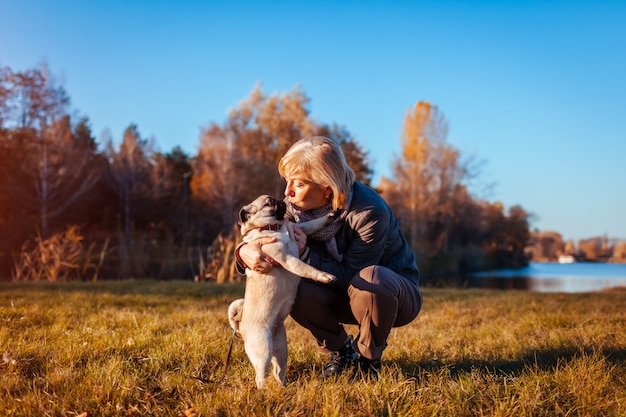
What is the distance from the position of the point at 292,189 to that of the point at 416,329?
7.73ft

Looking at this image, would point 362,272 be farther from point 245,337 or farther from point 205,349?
point 205,349

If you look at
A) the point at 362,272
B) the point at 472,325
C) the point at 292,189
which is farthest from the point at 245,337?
the point at 472,325

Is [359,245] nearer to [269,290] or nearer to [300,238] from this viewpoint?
[300,238]

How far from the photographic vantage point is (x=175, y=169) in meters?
32.3

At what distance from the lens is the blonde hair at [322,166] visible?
108 inches

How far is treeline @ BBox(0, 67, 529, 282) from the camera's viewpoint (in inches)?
722

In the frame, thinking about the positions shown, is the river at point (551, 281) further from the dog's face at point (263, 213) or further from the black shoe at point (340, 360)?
the dog's face at point (263, 213)

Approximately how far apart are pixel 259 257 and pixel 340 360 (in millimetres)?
964

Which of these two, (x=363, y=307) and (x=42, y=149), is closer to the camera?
(x=363, y=307)

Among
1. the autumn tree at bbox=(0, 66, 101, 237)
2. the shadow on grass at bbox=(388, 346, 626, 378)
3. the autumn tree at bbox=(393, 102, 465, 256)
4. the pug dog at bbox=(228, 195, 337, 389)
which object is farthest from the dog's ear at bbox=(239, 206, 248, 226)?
the autumn tree at bbox=(393, 102, 465, 256)

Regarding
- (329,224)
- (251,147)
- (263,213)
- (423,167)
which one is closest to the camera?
(263,213)

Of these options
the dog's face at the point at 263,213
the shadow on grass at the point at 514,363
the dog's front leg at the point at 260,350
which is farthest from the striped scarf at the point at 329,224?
the shadow on grass at the point at 514,363

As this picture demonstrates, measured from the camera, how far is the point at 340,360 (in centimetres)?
295

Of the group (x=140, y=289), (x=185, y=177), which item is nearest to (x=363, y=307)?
(x=140, y=289)
